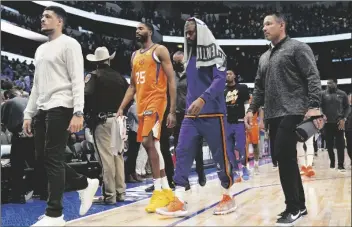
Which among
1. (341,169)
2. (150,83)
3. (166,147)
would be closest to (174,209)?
(150,83)

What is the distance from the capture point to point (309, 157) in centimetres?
730

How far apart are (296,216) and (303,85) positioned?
96 cm

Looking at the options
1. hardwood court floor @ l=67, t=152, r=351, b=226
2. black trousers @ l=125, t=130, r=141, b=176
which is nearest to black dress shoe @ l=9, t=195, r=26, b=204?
hardwood court floor @ l=67, t=152, r=351, b=226

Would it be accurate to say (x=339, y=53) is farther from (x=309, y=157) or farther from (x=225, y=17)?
(x=309, y=157)

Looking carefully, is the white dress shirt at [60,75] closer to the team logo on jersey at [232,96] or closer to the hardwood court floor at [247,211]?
the hardwood court floor at [247,211]

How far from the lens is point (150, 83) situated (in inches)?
158

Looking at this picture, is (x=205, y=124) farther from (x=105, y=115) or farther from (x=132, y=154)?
(x=132, y=154)

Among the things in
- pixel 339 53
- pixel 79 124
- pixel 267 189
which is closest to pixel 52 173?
pixel 79 124

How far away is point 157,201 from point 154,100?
2.89 feet

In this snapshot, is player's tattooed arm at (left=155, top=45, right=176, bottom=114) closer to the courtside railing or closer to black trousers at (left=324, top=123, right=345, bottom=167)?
black trousers at (left=324, top=123, right=345, bottom=167)

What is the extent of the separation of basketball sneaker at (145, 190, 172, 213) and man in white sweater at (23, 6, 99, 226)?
78cm

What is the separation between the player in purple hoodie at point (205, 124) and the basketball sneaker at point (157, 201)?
0.52 feet

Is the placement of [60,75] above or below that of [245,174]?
above

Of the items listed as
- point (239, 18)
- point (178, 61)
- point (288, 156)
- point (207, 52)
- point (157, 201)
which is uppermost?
point (239, 18)
